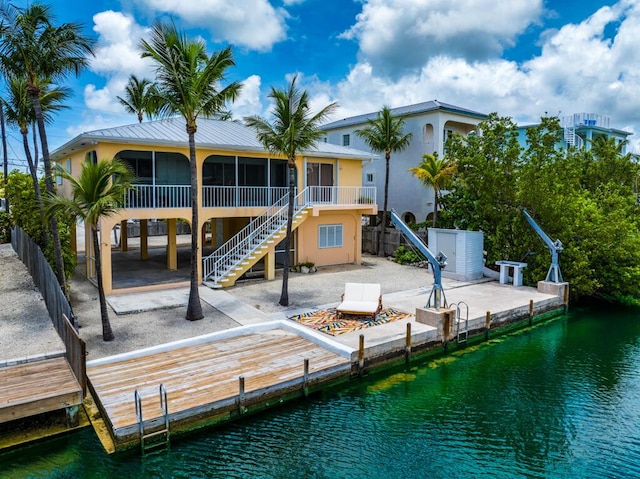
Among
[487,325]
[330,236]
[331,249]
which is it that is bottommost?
[487,325]

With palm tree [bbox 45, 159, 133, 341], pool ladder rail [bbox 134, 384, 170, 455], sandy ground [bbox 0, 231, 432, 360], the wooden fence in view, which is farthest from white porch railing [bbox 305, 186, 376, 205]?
pool ladder rail [bbox 134, 384, 170, 455]

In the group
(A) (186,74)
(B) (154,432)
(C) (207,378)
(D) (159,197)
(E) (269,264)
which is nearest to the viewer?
(B) (154,432)

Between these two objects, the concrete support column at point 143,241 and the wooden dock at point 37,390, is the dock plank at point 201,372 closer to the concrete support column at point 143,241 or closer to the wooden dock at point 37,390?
the wooden dock at point 37,390

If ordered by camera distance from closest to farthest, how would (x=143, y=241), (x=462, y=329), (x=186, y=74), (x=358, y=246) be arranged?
(x=186, y=74), (x=462, y=329), (x=143, y=241), (x=358, y=246)

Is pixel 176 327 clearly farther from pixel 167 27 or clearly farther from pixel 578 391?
pixel 578 391

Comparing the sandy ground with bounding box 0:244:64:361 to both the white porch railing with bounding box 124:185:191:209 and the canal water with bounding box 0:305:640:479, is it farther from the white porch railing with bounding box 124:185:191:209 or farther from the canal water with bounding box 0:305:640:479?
the white porch railing with bounding box 124:185:191:209

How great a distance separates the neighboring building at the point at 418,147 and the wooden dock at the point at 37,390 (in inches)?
860

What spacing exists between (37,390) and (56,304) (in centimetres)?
361

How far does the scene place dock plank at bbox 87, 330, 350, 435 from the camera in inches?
360

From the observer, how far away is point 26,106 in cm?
1708

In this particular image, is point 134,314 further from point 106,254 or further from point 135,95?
point 135,95

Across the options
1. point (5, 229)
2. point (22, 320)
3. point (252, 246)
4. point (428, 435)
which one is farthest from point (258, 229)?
point (5, 229)

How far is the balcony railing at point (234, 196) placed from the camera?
18625 mm

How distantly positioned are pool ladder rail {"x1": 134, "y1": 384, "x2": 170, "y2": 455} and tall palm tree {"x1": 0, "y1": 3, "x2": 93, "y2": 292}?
23.4ft
